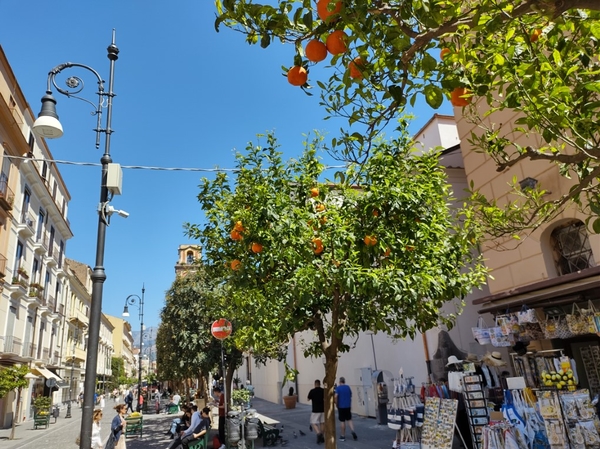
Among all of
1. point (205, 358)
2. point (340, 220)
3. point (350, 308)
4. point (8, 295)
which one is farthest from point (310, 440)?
point (8, 295)

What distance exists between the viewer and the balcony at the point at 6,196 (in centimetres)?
2075

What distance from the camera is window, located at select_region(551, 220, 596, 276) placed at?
960 centimetres

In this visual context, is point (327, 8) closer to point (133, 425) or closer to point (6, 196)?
point (133, 425)

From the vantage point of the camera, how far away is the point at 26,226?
79.4 ft

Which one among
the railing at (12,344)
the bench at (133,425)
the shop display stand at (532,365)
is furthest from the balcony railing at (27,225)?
Result: the shop display stand at (532,365)

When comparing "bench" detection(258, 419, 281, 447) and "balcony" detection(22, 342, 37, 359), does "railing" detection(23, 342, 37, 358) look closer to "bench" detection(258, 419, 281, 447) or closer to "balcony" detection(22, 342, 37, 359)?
"balcony" detection(22, 342, 37, 359)

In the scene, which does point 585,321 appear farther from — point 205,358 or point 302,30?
point 205,358

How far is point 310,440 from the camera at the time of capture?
517 inches

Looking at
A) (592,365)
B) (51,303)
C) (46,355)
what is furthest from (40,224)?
(592,365)

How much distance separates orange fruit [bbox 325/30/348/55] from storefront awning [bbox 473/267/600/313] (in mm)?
7728

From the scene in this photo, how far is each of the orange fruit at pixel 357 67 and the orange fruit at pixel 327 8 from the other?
0.43 m

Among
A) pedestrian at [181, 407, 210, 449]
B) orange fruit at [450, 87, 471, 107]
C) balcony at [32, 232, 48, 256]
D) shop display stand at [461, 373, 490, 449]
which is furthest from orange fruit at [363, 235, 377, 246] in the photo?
balcony at [32, 232, 48, 256]

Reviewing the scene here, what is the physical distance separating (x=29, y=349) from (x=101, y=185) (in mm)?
24212

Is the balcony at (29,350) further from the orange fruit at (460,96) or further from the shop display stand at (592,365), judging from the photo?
the orange fruit at (460,96)
